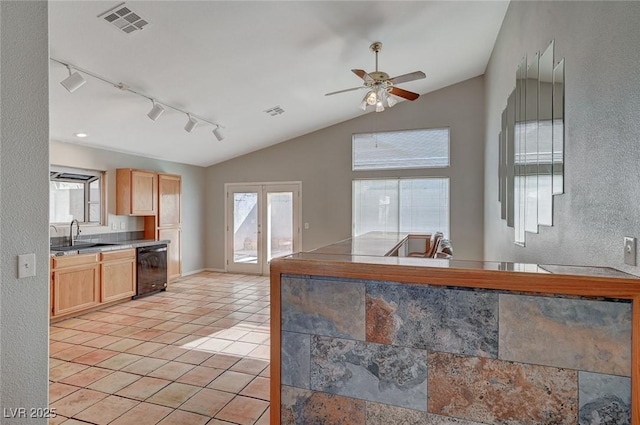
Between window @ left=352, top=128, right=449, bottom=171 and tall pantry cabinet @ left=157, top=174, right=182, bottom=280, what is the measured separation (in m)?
3.42

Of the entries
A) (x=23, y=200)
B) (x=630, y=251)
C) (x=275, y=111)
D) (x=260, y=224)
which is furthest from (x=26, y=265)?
(x=260, y=224)

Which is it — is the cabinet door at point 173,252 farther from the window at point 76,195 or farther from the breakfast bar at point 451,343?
the breakfast bar at point 451,343

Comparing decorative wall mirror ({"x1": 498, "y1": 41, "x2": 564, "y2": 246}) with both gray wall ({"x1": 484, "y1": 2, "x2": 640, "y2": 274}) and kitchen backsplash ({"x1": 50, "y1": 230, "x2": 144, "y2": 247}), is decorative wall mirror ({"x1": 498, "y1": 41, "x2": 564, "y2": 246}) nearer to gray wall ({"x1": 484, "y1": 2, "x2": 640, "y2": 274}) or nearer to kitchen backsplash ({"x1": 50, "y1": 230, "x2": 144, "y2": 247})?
gray wall ({"x1": 484, "y1": 2, "x2": 640, "y2": 274})

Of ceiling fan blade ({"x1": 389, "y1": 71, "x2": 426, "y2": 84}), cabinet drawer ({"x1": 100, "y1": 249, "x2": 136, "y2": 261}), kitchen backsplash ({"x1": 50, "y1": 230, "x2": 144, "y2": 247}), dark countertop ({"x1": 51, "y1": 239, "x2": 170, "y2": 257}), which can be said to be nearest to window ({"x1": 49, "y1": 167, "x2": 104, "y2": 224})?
kitchen backsplash ({"x1": 50, "y1": 230, "x2": 144, "y2": 247})

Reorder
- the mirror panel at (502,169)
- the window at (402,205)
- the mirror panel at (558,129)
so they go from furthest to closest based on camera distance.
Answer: the window at (402,205), the mirror panel at (502,169), the mirror panel at (558,129)

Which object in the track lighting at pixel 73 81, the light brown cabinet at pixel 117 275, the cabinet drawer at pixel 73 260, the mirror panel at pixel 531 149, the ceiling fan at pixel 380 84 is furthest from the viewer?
the light brown cabinet at pixel 117 275

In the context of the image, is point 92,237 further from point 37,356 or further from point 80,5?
point 37,356

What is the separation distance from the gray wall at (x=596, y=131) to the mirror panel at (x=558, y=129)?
0.22 ft

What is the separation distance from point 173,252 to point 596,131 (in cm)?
649

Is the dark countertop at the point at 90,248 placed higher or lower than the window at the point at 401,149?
lower

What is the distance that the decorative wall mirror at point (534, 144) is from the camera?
86.0 inches

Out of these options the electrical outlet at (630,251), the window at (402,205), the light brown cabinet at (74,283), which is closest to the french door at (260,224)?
the window at (402,205)

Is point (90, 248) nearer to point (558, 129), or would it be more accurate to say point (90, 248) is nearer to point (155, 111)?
point (155, 111)

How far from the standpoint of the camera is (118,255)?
4.96 metres
